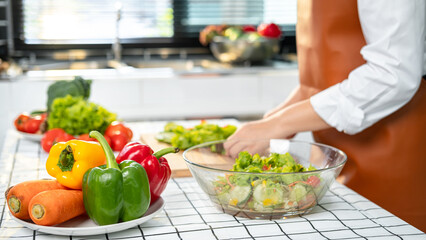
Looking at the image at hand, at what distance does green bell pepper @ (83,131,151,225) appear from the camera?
0.88 meters

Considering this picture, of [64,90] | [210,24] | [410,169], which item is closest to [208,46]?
[210,24]

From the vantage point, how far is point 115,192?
0.88 meters

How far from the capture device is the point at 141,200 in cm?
91

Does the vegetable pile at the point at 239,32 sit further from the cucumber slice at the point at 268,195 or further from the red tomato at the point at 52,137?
the cucumber slice at the point at 268,195

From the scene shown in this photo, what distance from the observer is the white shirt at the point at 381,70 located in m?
1.22

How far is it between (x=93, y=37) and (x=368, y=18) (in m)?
2.34

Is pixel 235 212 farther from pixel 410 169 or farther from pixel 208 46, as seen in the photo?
pixel 208 46

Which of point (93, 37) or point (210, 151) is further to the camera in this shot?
point (93, 37)

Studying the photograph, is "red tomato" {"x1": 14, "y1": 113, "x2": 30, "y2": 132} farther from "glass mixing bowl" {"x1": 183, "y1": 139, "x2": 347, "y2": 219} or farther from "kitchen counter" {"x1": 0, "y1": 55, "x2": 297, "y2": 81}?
"kitchen counter" {"x1": 0, "y1": 55, "x2": 297, "y2": 81}

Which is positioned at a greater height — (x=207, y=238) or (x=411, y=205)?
(x=207, y=238)

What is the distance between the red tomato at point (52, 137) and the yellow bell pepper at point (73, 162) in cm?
49

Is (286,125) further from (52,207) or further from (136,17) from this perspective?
(136,17)

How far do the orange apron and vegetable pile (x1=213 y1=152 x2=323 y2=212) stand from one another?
0.46 m

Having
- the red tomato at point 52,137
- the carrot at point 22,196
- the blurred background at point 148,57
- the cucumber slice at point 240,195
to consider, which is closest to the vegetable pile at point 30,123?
the red tomato at point 52,137
